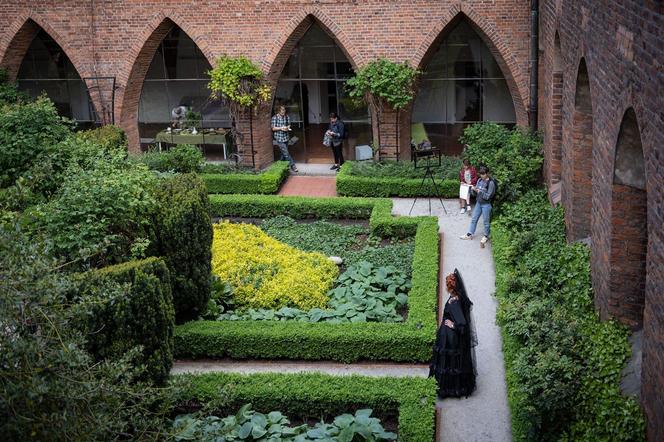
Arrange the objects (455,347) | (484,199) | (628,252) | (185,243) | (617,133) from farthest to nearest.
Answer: (484,199) → (185,243) → (455,347) → (628,252) → (617,133)

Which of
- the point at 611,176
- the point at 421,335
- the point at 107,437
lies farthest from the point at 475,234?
the point at 107,437

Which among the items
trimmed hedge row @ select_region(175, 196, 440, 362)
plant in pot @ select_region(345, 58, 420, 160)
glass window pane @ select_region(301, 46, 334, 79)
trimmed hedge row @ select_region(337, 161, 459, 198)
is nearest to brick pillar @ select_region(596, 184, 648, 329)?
trimmed hedge row @ select_region(175, 196, 440, 362)

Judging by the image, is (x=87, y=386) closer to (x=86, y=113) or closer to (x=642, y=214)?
(x=642, y=214)

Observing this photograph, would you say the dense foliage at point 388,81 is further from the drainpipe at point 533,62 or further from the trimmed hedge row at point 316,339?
the trimmed hedge row at point 316,339

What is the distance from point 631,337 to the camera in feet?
29.1

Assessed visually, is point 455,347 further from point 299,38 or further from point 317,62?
point 317,62

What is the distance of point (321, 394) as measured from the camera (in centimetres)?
973

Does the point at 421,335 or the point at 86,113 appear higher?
the point at 86,113

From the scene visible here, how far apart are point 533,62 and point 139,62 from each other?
27.8 ft

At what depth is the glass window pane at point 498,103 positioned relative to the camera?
65.2 feet

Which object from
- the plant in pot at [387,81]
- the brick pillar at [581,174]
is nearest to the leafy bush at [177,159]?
the plant in pot at [387,81]

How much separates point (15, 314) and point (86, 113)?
17885 millimetres

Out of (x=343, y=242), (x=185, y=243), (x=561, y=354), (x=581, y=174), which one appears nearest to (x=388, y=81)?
(x=343, y=242)

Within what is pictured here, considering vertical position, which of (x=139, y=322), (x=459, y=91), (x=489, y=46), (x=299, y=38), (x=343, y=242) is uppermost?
(x=299, y=38)
